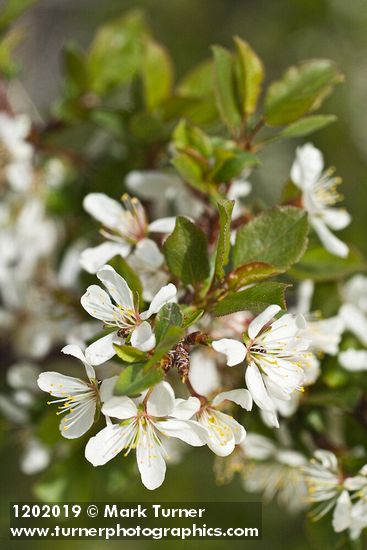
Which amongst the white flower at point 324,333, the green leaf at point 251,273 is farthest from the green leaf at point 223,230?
the white flower at point 324,333

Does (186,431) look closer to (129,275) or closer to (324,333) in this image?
(129,275)

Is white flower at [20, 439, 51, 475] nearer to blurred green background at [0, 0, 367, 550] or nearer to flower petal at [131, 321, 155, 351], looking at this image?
blurred green background at [0, 0, 367, 550]

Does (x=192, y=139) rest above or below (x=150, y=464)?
above

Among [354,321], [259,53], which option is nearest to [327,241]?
[354,321]

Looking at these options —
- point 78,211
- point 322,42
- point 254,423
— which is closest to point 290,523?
point 254,423

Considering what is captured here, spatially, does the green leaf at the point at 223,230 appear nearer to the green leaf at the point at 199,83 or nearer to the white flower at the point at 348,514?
the white flower at the point at 348,514

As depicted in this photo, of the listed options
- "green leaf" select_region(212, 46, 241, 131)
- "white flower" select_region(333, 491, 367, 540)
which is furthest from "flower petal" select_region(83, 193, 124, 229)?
"white flower" select_region(333, 491, 367, 540)
